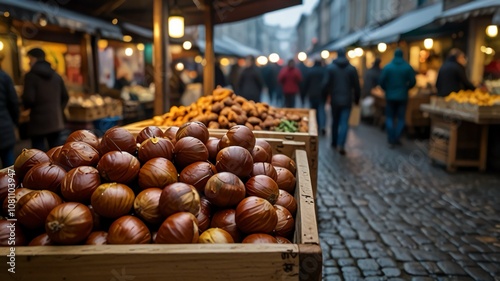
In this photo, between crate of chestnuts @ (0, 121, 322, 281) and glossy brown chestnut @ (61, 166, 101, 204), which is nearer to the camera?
crate of chestnuts @ (0, 121, 322, 281)

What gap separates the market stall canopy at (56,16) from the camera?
6934mm

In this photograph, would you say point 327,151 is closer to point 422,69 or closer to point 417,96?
point 417,96

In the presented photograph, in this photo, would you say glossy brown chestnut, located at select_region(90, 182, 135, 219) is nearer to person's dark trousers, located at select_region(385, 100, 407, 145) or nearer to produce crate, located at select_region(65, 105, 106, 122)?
produce crate, located at select_region(65, 105, 106, 122)

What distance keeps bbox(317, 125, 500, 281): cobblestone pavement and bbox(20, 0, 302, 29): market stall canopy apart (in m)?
3.22

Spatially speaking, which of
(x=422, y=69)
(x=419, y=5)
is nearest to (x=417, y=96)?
(x=422, y=69)

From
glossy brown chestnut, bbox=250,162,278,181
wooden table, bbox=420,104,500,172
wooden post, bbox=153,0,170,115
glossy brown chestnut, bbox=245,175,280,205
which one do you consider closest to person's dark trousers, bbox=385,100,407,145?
wooden table, bbox=420,104,500,172

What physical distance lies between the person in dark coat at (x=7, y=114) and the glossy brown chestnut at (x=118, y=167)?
3.91m

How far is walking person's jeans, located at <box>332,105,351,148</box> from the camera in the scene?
9.92m

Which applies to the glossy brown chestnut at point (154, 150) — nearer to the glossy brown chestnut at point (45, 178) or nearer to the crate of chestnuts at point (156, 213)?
the crate of chestnuts at point (156, 213)

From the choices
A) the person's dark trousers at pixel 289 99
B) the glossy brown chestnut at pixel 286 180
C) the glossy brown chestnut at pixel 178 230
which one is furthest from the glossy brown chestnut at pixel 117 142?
the person's dark trousers at pixel 289 99

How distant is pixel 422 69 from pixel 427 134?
Answer: 5340mm

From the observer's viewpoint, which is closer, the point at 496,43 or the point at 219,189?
the point at 219,189

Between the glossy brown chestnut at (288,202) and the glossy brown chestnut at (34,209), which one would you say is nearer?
the glossy brown chestnut at (34,209)

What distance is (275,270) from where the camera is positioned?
71.0 inches
